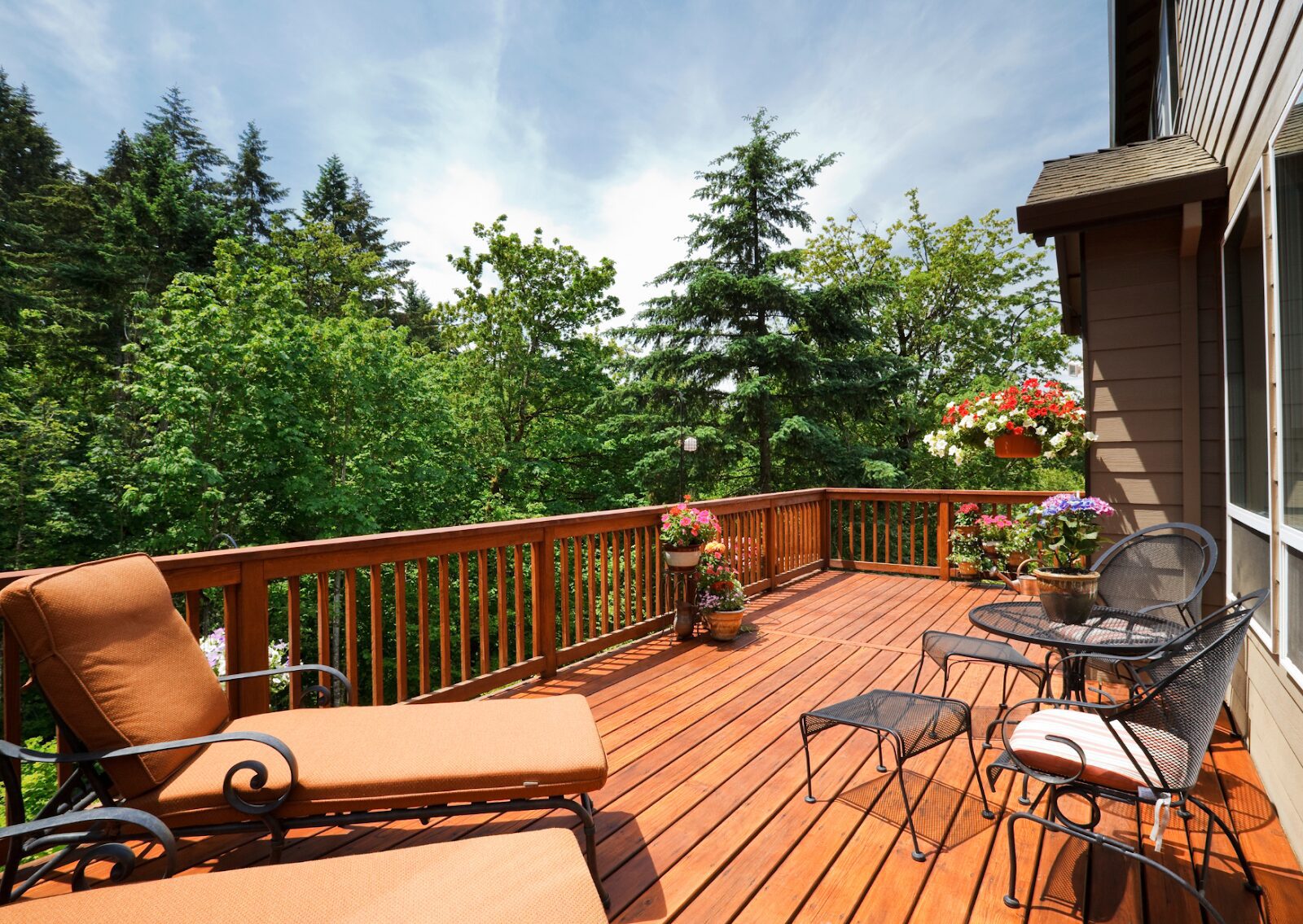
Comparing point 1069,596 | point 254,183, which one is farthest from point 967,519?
point 254,183

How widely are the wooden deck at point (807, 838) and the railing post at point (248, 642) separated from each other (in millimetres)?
475

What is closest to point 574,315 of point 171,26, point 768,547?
point 171,26

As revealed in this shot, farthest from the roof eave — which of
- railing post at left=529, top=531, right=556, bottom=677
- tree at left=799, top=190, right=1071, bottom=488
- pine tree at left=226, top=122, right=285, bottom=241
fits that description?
pine tree at left=226, top=122, right=285, bottom=241

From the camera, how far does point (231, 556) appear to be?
2334 mm

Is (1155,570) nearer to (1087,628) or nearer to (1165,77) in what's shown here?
(1087,628)

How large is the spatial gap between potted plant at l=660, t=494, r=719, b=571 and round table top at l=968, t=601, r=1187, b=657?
1926mm

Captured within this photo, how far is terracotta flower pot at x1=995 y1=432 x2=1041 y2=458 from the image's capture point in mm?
3734

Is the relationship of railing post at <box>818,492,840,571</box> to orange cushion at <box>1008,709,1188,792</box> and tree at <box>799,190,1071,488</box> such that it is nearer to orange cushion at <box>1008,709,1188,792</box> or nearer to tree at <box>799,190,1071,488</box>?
orange cushion at <box>1008,709,1188,792</box>

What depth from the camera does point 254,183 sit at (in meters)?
18.8

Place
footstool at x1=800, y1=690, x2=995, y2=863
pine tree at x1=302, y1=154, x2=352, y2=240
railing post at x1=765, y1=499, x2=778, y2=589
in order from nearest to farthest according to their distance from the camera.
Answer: footstool at x1=800, y1=690, x2=995, y2=863
railing post at x1=765, y1=499, x2=778, y2=589
pine tree at x1=302, y1=154, x2=352, y2=240

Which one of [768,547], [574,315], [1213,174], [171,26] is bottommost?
[768,547]

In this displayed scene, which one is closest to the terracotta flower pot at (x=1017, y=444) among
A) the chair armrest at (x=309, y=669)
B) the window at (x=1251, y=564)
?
the window at (x=1251, y=564)

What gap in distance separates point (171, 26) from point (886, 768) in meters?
12.9

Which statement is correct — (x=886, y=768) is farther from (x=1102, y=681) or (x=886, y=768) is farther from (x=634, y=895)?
(x=1102, y=681)
